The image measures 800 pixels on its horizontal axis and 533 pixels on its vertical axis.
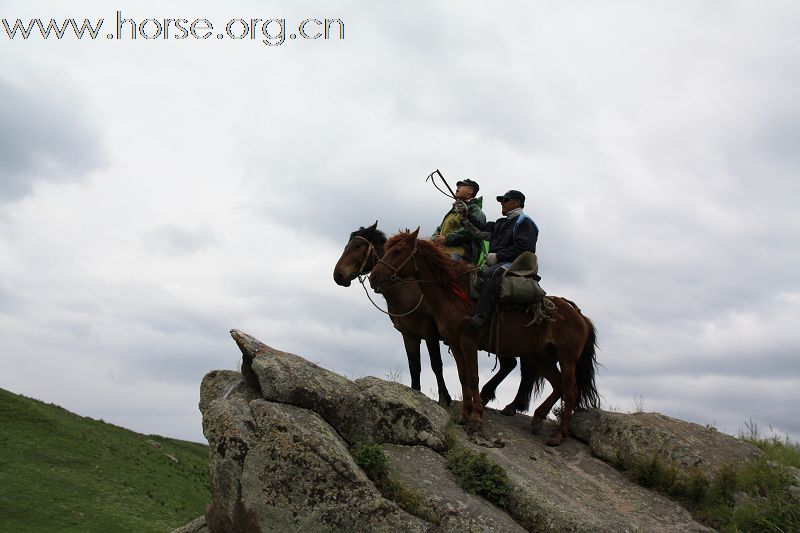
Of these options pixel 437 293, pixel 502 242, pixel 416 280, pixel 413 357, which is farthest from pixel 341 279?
pixel 502 242

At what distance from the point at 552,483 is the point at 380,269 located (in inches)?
190

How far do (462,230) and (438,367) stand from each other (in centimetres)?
301

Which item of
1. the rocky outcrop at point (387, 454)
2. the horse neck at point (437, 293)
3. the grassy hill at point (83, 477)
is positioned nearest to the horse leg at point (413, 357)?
the rocky outcrop at point (387, 454)

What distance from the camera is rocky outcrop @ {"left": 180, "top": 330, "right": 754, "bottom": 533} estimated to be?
29.5 ft

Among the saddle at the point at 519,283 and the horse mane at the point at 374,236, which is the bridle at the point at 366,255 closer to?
the horse mane at the point at 374,236

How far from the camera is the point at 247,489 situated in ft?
30.1

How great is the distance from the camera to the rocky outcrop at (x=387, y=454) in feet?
29.5

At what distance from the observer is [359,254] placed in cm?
1287

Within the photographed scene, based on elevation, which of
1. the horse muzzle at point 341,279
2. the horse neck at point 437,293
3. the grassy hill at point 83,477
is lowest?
the grassy hill at point 83,477

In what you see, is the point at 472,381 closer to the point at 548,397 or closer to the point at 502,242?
the point at 548,397

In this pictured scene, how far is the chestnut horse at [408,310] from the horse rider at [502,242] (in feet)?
4.24

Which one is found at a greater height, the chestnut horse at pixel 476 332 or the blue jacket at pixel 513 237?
the blue jacket at pixel 513 237

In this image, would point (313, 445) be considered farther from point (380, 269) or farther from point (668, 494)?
point (668, 494)

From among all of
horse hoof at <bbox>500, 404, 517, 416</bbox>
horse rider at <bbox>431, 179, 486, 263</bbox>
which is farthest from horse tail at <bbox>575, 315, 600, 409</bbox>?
horse rider at <bbox>431, 179, 486, 263</bbox>
